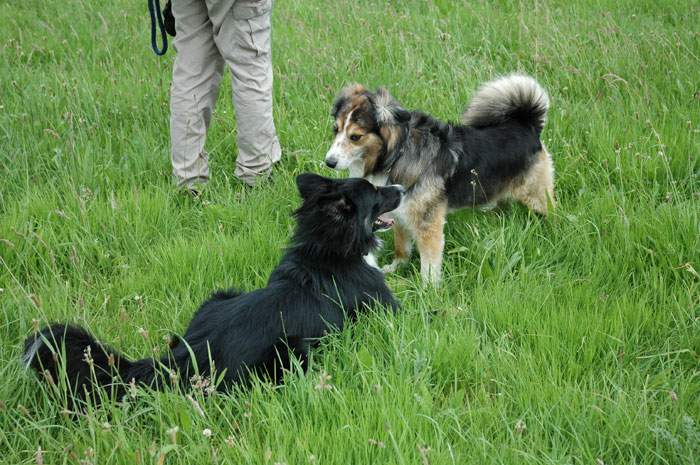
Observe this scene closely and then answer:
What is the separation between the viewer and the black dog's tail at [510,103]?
4.34 meters

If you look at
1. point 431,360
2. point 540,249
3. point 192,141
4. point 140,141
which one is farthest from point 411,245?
point 140,141

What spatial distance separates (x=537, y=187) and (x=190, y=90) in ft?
8.80

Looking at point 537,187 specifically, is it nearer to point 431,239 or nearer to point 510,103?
point 510,103

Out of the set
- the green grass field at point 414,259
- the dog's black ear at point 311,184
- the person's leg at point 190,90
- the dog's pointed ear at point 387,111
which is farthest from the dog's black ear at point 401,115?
the person's leg at point 190,90

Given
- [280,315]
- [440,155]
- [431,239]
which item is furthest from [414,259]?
[280,315]

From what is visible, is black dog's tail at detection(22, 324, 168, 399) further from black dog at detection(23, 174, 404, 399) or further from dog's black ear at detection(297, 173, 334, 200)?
dog's black ear at detection(297, 173, 334, 200)

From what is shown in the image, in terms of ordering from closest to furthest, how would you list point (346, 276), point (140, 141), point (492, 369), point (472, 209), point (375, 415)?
1. point (375, 415)
2. point (492, 369)
3. point (346, 276)
4. point (472, 209)
5. point (140, 141)

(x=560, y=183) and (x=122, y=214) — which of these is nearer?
(x=122, y=214)

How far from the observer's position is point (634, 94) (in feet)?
17.6

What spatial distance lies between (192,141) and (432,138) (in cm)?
186

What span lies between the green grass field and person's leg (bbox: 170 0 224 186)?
27 centimetres

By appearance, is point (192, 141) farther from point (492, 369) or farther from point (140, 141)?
point (492, 369)

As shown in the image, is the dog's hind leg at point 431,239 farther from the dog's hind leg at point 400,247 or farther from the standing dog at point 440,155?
the dog's hind leg at point 400,247

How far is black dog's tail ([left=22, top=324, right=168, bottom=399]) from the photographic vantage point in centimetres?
259
